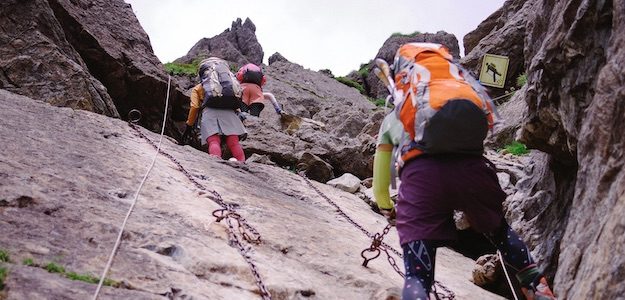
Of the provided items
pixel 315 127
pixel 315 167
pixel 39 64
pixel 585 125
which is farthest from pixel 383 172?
pixel 315 127

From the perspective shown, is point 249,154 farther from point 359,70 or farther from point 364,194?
point 359,70

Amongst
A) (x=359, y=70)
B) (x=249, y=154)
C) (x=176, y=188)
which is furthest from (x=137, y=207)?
(x=359, y=70)

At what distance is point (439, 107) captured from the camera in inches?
140

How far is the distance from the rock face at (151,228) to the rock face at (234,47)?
3038 centimetres

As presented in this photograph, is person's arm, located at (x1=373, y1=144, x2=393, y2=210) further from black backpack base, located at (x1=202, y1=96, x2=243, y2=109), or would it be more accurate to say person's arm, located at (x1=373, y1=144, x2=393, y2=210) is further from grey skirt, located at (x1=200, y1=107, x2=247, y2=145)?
black backpack base, located at (x1=202, y1=96, x2=243, y2=109)

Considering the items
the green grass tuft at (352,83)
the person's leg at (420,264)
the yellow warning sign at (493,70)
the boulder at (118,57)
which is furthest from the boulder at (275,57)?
the person's leg at (420,264)

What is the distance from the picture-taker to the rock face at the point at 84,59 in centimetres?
945

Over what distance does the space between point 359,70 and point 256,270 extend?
145 ft

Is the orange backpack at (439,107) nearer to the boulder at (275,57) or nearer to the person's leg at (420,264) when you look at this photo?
the person's leg at (420,264)

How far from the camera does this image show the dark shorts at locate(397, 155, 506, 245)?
363 centimetres

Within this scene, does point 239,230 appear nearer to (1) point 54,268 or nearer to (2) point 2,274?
(1) point 54,268

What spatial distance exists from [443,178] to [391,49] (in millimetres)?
42786

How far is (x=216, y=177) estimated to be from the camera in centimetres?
710

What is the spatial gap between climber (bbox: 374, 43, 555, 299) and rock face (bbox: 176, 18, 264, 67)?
3372cm
